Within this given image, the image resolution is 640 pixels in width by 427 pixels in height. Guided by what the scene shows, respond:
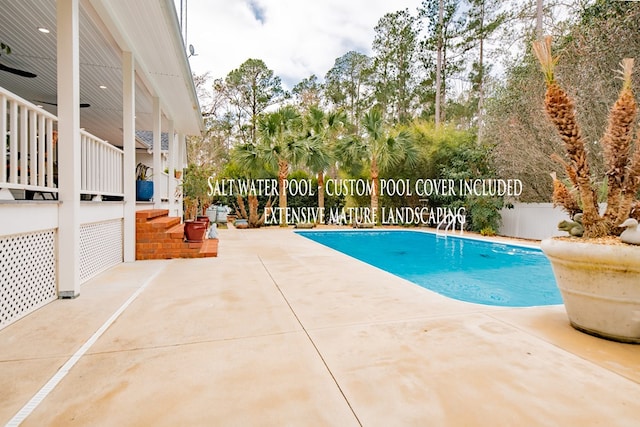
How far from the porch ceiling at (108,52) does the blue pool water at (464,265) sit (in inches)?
201

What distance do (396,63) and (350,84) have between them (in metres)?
3.74

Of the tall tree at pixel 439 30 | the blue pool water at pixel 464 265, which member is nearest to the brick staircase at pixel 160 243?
the blue pool water at pixel 464 265

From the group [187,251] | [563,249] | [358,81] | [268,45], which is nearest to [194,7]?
[268,45]

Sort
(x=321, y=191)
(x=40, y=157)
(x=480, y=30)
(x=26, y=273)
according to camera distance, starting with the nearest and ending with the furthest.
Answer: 1. (x=26, y=273)
2. (x=40, y=157)
3. (x=321, y=191)
4. (x=480, y=30)

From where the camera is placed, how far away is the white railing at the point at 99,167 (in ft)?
14.4

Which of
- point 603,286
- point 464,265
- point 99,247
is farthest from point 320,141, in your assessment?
point 603,286

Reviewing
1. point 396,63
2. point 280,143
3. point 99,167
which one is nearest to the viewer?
point 99,167

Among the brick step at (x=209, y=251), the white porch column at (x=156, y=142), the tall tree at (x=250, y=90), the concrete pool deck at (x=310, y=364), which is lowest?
the concrete pool deck at (x=310, y=364)

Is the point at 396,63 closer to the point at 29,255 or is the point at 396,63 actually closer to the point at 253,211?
the point at 253,211

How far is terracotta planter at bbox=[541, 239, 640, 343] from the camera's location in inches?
89.0

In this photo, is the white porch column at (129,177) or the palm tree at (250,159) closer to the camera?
the white porch column at (129,177)

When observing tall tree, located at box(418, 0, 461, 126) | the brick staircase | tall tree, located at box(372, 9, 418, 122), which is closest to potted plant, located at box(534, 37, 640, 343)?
the brick staircase

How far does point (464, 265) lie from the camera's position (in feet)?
22.2

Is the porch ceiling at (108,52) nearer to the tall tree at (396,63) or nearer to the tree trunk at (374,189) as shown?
the tree trunk at (374,189)
